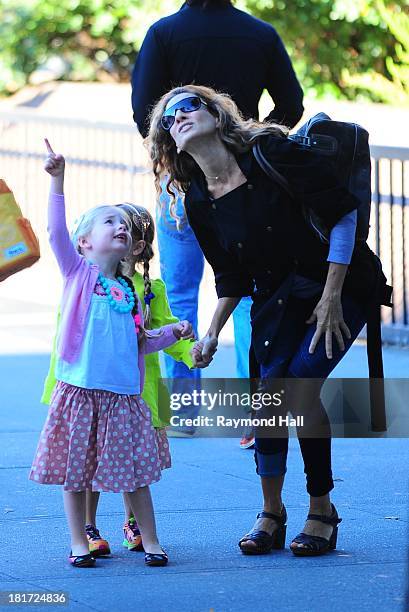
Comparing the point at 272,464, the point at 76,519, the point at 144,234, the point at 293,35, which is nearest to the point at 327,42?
the point at 293,35

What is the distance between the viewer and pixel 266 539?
4613 millimetres

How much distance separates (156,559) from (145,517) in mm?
145

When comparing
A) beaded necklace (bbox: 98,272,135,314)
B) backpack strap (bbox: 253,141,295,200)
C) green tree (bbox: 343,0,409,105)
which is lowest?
beaded necklace (bbox: 98,272,135,314)

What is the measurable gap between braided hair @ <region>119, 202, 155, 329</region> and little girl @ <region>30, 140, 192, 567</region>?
248 millimetres

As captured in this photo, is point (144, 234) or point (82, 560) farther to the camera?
point (144, 234)

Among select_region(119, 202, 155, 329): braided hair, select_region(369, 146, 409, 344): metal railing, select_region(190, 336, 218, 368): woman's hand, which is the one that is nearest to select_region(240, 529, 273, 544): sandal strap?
select_region(190, 336, 218, 368): woman's hand

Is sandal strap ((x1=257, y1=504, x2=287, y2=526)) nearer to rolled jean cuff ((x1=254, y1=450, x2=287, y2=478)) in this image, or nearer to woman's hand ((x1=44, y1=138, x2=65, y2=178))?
rolled jean cuff ((x1=254, y1=450, x2=287, y2=478))

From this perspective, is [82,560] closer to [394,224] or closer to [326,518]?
[326,518]

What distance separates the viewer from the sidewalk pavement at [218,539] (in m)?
4.02

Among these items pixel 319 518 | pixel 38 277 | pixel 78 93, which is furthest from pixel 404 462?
pixel 78 93

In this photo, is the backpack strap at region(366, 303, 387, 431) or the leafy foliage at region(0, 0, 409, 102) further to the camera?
the leafy foliage at region(0, 0, 409, 102)

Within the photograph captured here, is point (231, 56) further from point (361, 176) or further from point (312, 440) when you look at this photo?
point (312, 440)

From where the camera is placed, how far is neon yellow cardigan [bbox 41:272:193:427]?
15.4ft

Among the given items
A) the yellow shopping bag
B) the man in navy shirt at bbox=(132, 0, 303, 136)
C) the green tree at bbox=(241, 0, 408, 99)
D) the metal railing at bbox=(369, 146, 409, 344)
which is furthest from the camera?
the green tree at bbox=(241, 0, 408, 99)
